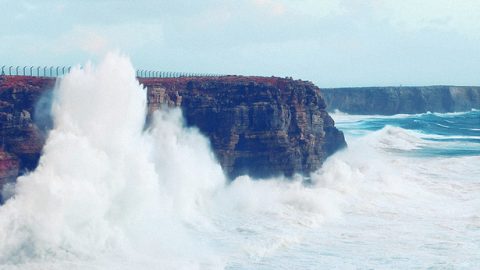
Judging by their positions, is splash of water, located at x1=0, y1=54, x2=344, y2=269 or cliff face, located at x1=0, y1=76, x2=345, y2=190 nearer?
splash of water, located at x1=0, y1=54, x2=344, y2=269

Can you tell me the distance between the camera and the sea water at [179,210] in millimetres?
22312

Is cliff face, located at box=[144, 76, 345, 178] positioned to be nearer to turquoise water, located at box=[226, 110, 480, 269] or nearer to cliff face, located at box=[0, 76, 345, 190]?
cliff face, located at box=[0, 76, 345, 190]

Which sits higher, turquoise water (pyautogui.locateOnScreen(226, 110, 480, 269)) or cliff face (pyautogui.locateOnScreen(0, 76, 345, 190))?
cliff face (pyautogui.locateOnScreen(0, 76, 345, 190))

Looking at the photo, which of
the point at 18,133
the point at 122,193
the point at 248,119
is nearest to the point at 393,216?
the point at 248,119

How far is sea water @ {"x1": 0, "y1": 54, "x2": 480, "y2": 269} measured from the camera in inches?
878

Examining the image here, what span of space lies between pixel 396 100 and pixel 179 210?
292 ft

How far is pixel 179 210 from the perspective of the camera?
28844 mm

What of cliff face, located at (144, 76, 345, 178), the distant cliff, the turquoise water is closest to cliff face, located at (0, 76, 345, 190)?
cliff face, located at (144, 76, 345, 178)

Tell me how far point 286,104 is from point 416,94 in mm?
84280

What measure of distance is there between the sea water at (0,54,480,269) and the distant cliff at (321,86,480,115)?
7302 cm

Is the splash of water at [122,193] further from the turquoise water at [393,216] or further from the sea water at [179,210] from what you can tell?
the turquoise water at [393,216]

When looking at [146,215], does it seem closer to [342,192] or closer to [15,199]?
[15,199]

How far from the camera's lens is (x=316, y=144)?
39.5 metres

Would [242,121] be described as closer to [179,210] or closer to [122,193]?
[179,210]
